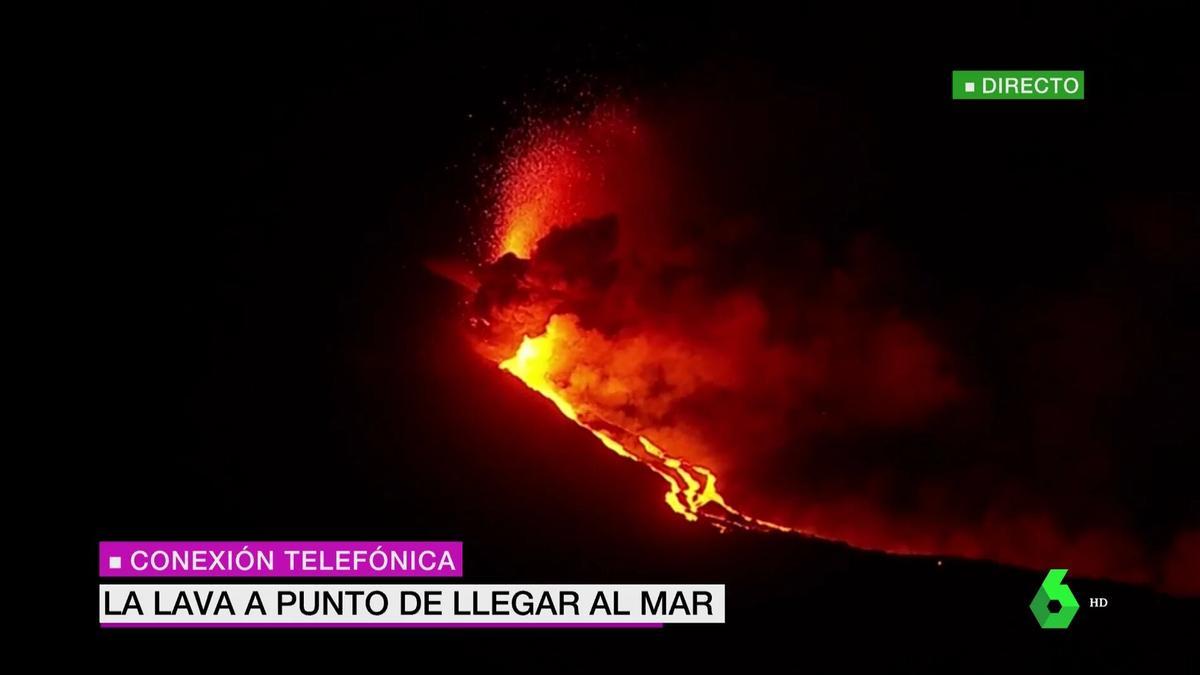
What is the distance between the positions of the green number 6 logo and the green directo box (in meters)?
3.17

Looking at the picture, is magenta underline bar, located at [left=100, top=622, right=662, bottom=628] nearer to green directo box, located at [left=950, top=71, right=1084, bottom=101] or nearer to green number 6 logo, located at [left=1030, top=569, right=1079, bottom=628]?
green number 6 logo, located at [left=1030, top=569, right=1079, bottom=628]

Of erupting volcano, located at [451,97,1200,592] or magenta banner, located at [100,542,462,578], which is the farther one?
erupting volcano, located at [451,97,1200,592]

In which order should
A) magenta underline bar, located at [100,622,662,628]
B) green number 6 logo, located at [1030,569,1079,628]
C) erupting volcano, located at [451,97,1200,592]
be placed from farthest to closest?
erupting volcano, located at [451,97,1200,592] → green number 6 logo, located at [1030,569,1079,628] → magenta underline bar, located at [100,622,662,628]

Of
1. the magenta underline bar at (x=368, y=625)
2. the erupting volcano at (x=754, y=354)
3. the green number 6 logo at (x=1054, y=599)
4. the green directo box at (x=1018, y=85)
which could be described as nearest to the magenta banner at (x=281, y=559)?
the magenta underline bar at (x=368, y=625)

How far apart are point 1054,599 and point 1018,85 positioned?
3300mm

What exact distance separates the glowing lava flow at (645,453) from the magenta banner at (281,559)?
36.2 inches

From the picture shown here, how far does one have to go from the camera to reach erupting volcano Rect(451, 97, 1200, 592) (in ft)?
19.7

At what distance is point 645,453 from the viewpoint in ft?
17.7

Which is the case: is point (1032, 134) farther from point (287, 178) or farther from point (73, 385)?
point (73, 385)

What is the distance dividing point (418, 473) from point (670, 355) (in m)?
1.72

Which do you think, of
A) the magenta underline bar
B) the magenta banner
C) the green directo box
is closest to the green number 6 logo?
the magenta underline bar

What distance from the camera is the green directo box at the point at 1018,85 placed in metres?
6.82

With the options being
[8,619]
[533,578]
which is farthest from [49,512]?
[533,578]

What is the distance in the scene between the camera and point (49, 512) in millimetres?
5039
